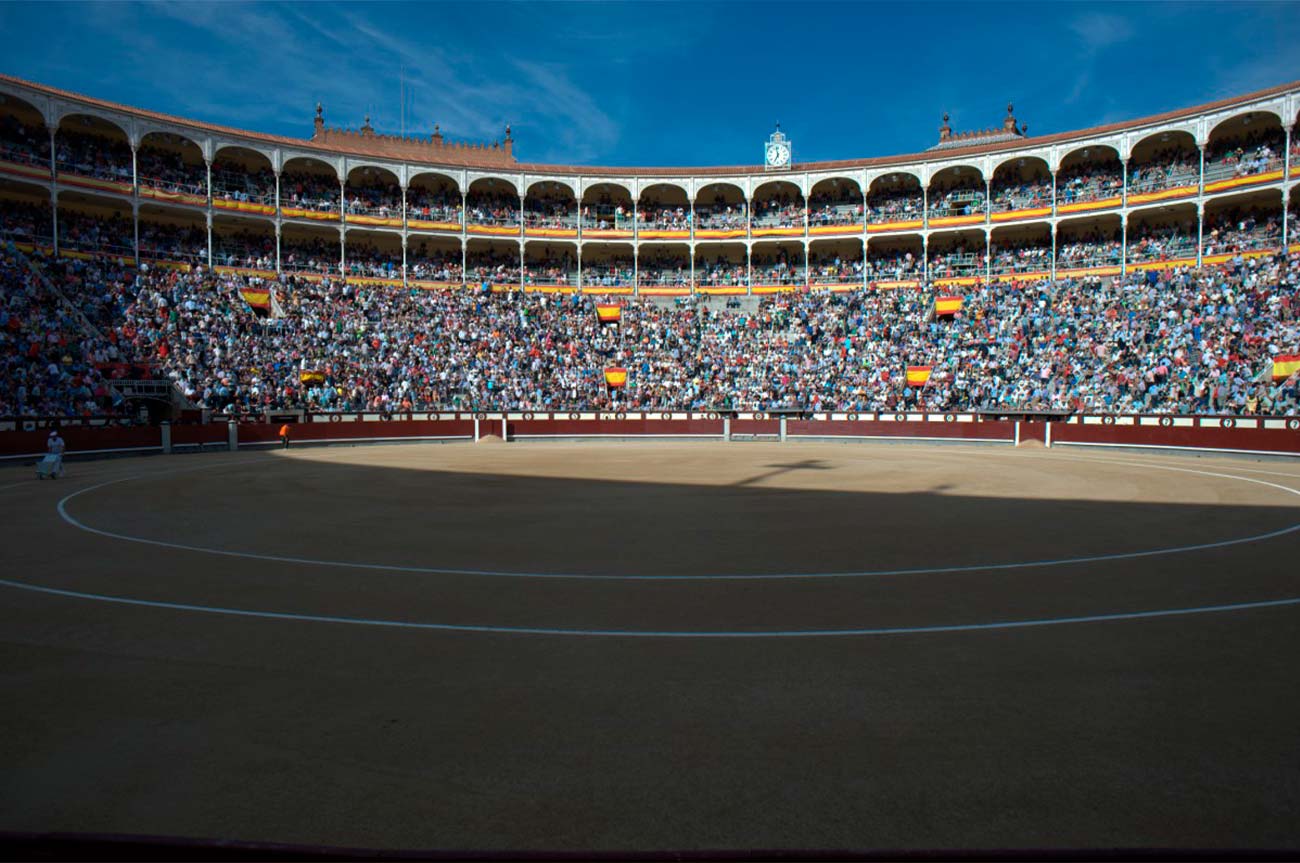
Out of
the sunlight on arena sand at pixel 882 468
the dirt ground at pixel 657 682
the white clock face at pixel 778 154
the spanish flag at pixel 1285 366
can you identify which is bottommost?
the dirt ground at pixel 657 682

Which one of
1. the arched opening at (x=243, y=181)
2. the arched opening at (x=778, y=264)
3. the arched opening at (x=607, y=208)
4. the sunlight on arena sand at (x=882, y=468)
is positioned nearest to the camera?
the sunlight on arena sand at (x=882, y=468)

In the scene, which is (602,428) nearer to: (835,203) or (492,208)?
(492,208)

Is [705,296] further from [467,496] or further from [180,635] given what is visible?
[180,635]

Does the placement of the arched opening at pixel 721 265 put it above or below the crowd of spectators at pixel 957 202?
below

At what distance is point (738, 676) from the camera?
5.90 meters

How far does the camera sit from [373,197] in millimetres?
53406

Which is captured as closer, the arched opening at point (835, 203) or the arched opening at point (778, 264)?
the arched opening at point (835, 203)

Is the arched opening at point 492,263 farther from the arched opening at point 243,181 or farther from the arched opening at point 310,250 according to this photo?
the arched opening at point 243,181

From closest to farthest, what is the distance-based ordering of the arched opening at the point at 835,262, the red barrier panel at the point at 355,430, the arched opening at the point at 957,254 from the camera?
the red barrier panel at the point at 355,430 < the arched opening at the point at 957,254 < the arched opening at the point at 835,262

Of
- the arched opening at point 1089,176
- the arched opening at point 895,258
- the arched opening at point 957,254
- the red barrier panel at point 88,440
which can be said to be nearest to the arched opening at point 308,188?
the red barrier panel at point 88,440

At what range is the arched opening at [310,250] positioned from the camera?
4956 centimetres

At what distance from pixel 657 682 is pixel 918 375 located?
4020 cm

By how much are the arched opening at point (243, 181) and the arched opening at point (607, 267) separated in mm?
20102

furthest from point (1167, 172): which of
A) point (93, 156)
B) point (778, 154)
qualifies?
point (93, 156)
